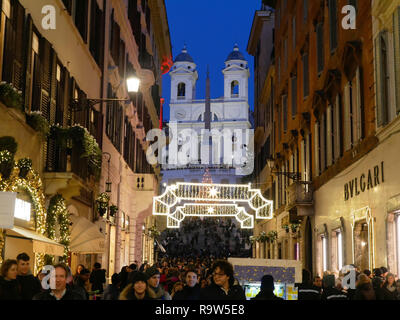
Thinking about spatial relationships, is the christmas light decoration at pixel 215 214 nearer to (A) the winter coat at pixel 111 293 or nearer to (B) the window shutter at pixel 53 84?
(B) the window shutter at pixel 53 84

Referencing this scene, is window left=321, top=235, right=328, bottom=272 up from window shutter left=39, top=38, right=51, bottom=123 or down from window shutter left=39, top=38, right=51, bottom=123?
down

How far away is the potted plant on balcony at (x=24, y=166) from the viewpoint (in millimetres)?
13117

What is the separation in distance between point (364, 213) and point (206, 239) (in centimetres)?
5589

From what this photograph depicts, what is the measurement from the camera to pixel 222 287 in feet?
23.5

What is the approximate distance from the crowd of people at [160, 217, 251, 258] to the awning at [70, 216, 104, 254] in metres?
46.0

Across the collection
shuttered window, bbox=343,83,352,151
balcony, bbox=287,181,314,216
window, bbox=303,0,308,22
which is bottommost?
balcony, bbox=287,181,314,216

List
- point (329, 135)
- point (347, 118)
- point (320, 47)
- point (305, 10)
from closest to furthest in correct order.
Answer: point (347, 118) < point (329, 135) < point (320, 47) < point (305, 10)

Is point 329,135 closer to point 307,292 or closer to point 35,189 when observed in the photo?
point 35,189

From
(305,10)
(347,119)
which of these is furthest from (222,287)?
(305,10)

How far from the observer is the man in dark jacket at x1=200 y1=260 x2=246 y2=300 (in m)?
6.97

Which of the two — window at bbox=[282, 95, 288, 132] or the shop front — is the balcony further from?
window at bbox=[282, 95, 288, 132]

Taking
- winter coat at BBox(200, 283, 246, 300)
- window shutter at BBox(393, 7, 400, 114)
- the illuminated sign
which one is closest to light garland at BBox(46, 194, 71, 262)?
the illuminated sign

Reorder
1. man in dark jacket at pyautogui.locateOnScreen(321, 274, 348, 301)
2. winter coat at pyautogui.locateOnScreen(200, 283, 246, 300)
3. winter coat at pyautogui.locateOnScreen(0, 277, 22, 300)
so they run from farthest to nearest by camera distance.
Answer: man in dark jacket at pyautogui.locateOnScreen(321, 274, 348, 301), winter coat at pyautogui.locateOnScreen(0, 277, 22, 300), winter coat at pyautogui.locateOnScreen(200, 283, 246, 300)
